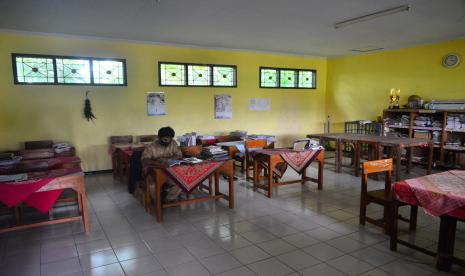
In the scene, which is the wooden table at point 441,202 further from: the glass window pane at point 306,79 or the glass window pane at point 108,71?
the glass window pane at point 306,79

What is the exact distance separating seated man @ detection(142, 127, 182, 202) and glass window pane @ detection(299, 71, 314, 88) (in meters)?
5.45

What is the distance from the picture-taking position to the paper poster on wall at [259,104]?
8.25 metres

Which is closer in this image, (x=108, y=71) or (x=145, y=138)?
(x=108, y=71)

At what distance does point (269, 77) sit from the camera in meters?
8.49

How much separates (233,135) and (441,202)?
4988 mm

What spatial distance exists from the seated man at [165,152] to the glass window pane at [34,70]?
301cm

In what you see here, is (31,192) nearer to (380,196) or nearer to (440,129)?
(380,196)

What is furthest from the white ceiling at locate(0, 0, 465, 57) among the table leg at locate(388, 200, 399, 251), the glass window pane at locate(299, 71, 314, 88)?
the table leg at locate(388, 200, 399, 251)

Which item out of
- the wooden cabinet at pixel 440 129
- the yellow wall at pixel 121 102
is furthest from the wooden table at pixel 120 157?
the wooden cabinet at pixel 440 129

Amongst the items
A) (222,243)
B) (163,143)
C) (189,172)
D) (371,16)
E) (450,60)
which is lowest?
(222,243)

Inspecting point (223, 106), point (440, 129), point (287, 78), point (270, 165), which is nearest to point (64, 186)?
point (270, 165)

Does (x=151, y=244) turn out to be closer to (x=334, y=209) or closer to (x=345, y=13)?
(x=334, y=209)

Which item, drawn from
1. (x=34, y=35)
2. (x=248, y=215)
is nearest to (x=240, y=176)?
(x=248, y=215)

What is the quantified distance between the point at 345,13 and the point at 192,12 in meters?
2.24
